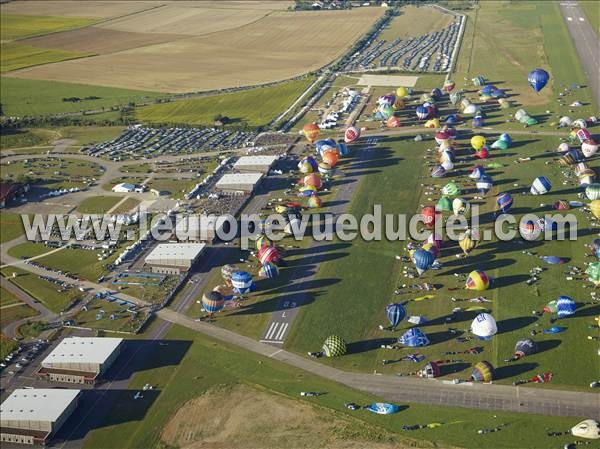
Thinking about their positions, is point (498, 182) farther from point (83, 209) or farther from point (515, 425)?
point (83, 209)

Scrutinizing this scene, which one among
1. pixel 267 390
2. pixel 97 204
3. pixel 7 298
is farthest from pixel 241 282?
pixel 97 204

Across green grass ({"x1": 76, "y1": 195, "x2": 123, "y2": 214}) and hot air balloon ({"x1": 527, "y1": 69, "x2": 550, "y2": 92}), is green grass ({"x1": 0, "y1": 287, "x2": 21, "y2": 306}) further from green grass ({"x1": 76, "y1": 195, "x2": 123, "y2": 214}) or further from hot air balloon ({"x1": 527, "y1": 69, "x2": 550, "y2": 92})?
hot air balloon ({"x1": 527, "y1": 69, "x2": 550, "y2": 92})

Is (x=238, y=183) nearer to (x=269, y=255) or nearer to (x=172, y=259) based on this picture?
(x=172, y=259)

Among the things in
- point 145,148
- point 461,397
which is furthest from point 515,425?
point 145,148

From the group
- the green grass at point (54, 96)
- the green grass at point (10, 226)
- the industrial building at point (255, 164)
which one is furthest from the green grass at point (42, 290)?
Result: the green grass at point (54, 96)

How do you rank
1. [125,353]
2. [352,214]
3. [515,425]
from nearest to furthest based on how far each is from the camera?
1. [515,425]
2. [125,353]
3. [352,214]

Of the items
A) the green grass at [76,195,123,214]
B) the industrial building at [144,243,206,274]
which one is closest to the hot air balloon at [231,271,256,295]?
the industrial building at [144,243,206,274]

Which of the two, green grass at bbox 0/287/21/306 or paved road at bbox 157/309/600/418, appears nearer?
paved road at bbox 157/309/600/418
